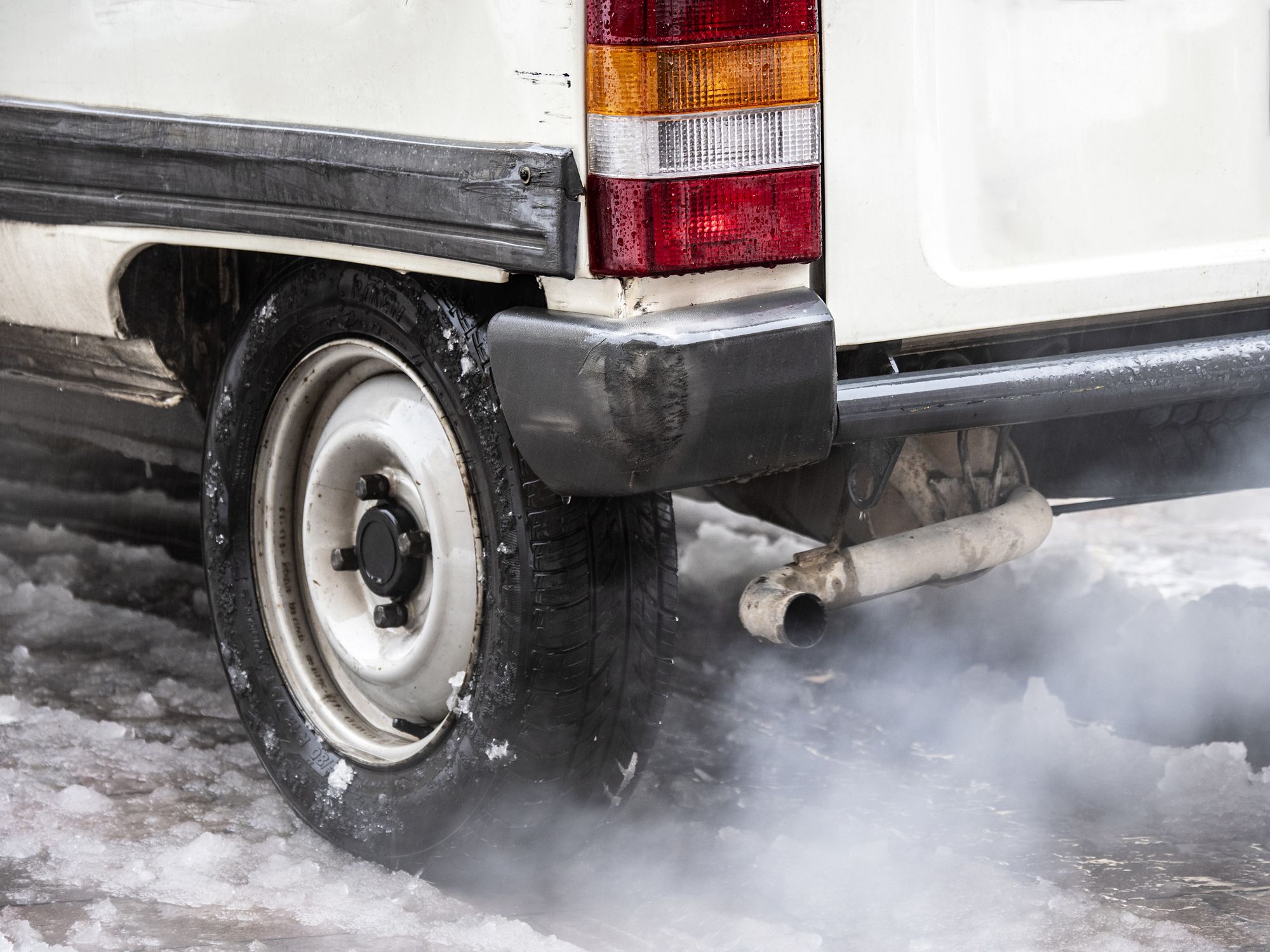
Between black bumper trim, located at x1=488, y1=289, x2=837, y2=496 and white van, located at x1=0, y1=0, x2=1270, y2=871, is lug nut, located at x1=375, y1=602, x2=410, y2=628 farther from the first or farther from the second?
black bumper trim, located at x1=488, y1=289, x2=837, y2=496

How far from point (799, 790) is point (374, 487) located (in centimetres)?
97

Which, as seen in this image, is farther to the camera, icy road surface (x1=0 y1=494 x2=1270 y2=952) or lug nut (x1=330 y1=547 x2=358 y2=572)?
lug nut (x1=330 y1=547 x2=358 y2=572)

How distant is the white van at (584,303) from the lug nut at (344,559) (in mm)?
36

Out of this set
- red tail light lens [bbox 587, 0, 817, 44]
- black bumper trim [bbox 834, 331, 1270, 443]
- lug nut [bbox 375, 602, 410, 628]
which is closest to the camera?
red tail light lens [bbox 587, 0, 817, 44]

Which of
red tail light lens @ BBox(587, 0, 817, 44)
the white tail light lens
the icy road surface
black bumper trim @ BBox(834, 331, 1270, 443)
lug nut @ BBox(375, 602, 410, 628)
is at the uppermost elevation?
red tail light lens @ BBox(587, 0, 817, 44)

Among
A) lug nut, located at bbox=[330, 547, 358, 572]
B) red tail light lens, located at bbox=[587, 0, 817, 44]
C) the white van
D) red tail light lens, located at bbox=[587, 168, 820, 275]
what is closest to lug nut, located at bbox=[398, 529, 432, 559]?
the white van

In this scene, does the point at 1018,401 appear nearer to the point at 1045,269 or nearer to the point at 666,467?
the point at 1045,269

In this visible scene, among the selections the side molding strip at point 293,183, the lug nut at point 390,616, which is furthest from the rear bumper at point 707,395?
the lug nut at point 390,616

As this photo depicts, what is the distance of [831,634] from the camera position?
3.34 m

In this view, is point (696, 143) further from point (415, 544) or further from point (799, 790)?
point (799, 790)

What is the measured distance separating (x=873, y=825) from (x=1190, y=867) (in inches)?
20.1

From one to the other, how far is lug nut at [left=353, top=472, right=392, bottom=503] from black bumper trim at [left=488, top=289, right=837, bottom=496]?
533 mm

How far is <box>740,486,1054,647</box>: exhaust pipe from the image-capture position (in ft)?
6.74

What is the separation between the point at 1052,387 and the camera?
6.26 feet
